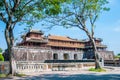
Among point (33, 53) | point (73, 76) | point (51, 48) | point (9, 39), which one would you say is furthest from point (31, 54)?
point (73, 76)

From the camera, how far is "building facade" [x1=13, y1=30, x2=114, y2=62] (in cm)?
5169

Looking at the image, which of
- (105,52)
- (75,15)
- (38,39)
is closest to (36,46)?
(38,39)

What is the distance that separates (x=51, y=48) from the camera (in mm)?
61906

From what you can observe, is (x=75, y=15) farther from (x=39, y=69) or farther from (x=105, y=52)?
(x=105, y=52)

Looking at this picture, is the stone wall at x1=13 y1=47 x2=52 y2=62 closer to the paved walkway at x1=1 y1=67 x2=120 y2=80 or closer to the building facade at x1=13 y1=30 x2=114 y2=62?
the building facade at x1=13 y1=30 x2=114 y2=62

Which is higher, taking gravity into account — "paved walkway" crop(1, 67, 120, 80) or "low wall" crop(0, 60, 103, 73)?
"low wall" crop(0, 60, 103, 73)

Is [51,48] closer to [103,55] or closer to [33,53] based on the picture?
[33,53]

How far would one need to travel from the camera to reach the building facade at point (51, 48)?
2035 inches

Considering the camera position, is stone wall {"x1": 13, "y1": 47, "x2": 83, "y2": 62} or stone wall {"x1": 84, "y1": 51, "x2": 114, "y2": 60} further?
stone wall {"x1": 84, "y1": 51, "x2": 114, "y2": 60}

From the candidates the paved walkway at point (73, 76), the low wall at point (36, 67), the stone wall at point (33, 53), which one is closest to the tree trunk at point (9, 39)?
the low wall at point (36, 67)

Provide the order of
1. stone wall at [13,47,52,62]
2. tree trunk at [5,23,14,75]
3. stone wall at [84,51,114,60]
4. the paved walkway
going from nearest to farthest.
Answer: the paved walkway
tree trunk at [5,23,14,75]
stone wall at [13,47,52,62]
stone wall at [84,51,114,60]

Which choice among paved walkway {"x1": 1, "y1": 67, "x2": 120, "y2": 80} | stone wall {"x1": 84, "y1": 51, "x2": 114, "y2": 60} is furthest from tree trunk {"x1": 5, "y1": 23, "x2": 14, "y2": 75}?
stone wall {"x1": 84, "y1": 51, "x2": 114, "y2": 60}

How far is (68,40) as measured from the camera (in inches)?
2657

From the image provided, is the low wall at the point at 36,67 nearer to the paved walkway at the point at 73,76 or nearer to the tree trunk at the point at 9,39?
the tree trunk at the point at 9,39
